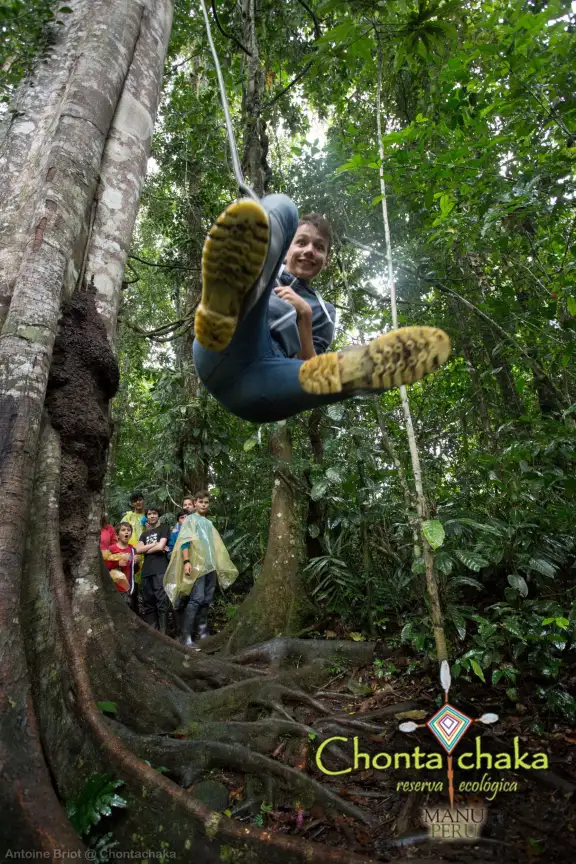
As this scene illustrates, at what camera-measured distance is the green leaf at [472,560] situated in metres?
3.38

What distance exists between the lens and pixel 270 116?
626 centimetres

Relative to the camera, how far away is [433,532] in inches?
113

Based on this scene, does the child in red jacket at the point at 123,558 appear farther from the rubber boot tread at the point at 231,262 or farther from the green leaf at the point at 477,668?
A: the rubber boot tread at the point at 231,262

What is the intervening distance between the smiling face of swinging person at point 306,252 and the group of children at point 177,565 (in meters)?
3.13

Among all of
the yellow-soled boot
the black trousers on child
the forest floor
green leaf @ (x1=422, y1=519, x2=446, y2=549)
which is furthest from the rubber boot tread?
the black trousers on child

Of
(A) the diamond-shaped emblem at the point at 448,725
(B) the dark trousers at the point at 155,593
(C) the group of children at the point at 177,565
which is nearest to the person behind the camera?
(A) the diamond-shaped emblem at the point at 448,725

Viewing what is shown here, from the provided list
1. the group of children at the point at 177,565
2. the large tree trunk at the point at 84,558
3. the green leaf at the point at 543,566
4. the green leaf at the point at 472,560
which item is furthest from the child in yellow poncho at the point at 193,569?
the green leaf at the point at 543,566

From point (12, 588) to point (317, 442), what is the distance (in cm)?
359

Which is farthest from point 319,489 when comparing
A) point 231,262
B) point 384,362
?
point 231,262

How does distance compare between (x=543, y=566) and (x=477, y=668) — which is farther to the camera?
(x=543, y=566)

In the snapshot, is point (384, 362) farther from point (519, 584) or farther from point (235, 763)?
point (519, 584)

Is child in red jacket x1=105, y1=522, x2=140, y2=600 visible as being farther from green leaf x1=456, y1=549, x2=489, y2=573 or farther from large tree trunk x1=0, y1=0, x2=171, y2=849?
green leaf x1=456, y1=549, x2=489, y2=573

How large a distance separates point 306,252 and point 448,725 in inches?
94.8

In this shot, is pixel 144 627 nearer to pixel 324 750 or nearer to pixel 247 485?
pixel 324 750
